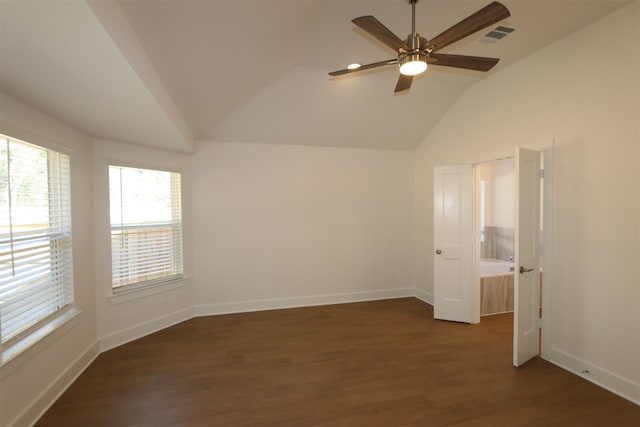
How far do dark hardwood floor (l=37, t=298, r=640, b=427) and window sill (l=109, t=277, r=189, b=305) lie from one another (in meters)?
0.52

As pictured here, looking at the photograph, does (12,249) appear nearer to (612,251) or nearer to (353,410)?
(353,410)

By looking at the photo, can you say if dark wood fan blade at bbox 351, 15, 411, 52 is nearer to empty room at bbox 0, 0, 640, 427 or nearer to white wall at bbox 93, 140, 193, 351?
empty room at bbox 0, 0, 640, 427

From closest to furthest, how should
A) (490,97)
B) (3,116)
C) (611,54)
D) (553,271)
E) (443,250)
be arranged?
(3,116), (611,54), (553,271), (490,97), (443,250)

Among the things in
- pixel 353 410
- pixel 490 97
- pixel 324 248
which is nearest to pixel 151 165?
pixel 324 248

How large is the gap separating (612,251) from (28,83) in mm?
4435

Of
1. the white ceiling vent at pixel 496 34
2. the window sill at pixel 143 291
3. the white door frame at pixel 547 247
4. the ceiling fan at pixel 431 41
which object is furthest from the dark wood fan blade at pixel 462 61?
the window sill at pixel 143 291

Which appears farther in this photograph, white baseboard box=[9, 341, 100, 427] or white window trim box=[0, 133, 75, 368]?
white baseboard box=[9, 341, 100, 427]

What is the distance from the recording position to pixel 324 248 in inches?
184

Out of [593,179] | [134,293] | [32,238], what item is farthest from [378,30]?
[134,293]

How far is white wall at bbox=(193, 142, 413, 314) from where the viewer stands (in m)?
4.26

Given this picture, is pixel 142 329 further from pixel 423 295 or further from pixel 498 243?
pixel 498 243

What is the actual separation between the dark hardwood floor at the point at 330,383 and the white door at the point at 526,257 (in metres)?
0.23

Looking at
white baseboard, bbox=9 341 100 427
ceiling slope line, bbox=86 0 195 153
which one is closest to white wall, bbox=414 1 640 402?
ceiling slope line, bbox=86 0 195 153

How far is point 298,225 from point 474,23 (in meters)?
3.41
